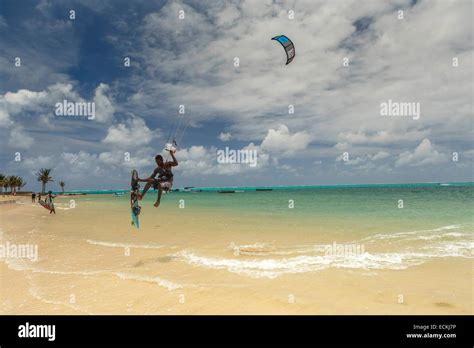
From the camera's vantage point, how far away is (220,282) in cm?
743

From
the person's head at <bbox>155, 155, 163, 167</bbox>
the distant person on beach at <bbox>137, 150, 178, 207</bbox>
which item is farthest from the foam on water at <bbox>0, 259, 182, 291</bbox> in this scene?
the person's head at <bbox>155, 155, 163, 167</bbox>

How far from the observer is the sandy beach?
19.3 feet

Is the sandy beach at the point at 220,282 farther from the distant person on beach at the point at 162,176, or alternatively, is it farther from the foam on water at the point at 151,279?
the distant person on beach at the point at 162,176

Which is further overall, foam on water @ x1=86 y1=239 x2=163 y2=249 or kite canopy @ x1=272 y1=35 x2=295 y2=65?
kite canopy @ x1=272 y1=35 x2=295 y2=65

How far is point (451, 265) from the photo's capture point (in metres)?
8.94

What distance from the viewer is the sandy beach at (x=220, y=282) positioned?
589 centimetres

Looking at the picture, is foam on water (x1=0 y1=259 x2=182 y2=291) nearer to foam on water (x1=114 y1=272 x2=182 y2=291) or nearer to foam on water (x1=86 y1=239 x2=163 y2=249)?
foam on water (x1=114 y1=272 x2=182 y2=291)

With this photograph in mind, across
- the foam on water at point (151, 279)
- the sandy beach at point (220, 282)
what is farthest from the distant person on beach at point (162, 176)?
the foam on water at point (151, 279)

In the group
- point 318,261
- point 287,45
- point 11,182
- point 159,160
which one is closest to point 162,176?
point 159,160
